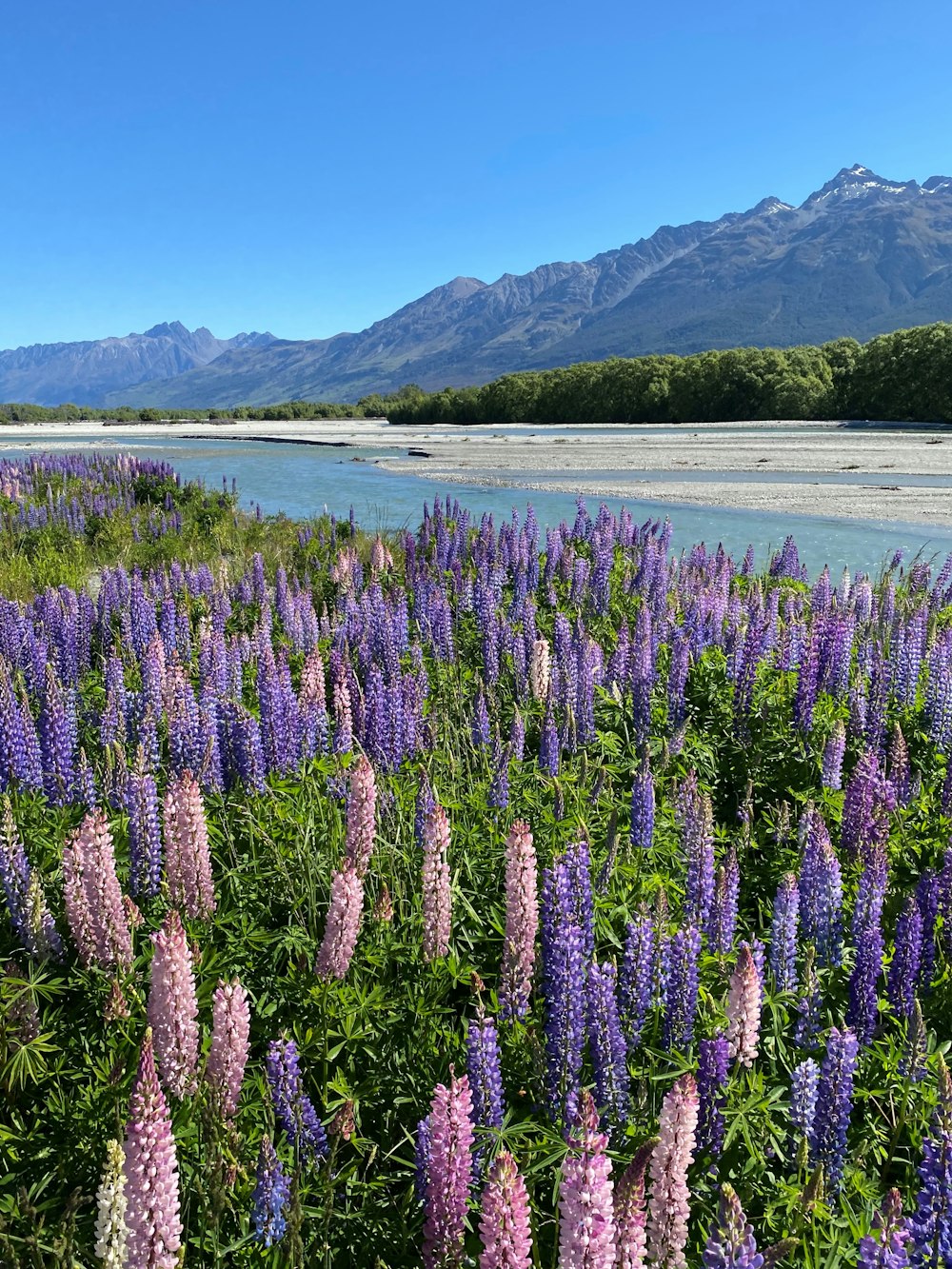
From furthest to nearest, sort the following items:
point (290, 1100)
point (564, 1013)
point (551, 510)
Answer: point (551, 510), point (564, 1013), point (290, 1100)

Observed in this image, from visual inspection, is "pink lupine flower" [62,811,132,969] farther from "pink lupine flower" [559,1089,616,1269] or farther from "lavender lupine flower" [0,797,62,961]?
"pink lupine flower" [559,1089,616,1269]

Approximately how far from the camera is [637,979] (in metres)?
2.88

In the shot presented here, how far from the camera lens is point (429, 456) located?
148ft

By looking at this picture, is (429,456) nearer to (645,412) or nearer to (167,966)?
(167,966)

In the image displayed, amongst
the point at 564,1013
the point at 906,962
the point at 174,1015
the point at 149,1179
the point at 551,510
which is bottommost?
the point at 906,962

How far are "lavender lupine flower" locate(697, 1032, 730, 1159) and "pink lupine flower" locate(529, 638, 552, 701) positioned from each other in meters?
4.20

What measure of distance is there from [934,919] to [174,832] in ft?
10.1

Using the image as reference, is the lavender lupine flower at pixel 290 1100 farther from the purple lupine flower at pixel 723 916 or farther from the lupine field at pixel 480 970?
the purple lupine flower at pixel 723 916

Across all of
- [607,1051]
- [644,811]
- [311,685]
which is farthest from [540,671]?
[607,1051]

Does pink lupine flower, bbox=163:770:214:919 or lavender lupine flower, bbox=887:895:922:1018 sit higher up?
pink lupine flower, bbox=163:770:214:919

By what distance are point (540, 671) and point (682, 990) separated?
3992 mm

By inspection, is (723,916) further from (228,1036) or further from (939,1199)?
(228,1036)

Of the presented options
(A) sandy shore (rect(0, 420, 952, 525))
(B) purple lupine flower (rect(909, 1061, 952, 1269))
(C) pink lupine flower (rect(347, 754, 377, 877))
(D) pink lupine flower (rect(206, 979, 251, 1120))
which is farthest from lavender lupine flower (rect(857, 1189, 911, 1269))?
(A) sandy shore (rect(0, 420, 952, 525))

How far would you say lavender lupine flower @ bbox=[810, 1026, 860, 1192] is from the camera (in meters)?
2.46
